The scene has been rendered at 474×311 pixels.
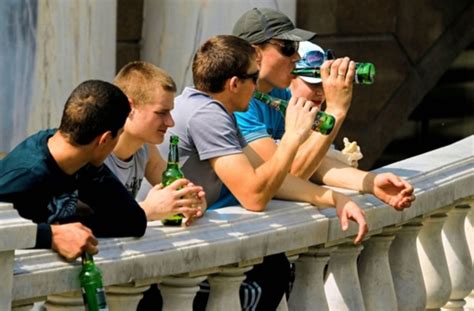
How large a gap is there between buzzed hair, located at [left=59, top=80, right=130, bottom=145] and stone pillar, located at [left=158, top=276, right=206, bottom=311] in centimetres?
45

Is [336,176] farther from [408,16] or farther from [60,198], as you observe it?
[408,16]

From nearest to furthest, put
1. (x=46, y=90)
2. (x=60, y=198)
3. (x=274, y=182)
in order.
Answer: (x=60, y=198), (x=274, y=182), (x=46, y=90)

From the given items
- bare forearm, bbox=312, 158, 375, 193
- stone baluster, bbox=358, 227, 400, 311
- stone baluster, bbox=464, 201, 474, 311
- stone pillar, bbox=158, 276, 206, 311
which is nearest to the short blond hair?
stone pillar, bbox=158, 276, 206, 311

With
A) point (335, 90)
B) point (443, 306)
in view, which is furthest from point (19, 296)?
point (443, 306)

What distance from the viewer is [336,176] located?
21.1ft

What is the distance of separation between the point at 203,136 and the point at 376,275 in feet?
2.87

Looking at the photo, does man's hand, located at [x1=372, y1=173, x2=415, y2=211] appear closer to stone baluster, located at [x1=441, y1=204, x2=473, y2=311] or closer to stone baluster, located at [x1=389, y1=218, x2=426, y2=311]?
stone baluster, located at [x1=389, y1=218, x2=426, y2=311]

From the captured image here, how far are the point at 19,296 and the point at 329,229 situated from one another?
164 cm

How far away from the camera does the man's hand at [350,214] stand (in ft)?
19.0

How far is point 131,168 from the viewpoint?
575 centimetres

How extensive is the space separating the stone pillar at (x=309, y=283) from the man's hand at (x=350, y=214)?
120mm

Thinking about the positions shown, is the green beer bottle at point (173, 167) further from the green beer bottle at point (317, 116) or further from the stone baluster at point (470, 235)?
the stone baluster at point (470, 235)

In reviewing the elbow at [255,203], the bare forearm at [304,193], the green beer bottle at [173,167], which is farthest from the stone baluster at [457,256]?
the green beer bottle at [173,167]

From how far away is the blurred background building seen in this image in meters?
8.56
